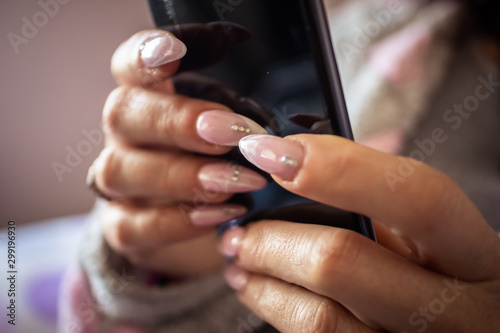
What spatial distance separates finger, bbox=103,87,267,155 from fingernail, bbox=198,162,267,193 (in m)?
0.01

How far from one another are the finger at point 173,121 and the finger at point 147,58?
13 mm

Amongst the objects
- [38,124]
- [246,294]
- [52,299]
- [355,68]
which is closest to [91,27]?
[38,124]

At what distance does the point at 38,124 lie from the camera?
0.83 ft

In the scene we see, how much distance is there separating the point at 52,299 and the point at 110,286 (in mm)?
108

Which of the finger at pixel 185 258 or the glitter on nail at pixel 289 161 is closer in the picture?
the glitter on nail at pixel 289 161

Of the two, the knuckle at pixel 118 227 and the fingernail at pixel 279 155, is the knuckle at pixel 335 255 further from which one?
the knuckle at pixel 118 227

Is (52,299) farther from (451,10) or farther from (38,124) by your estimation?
(451,10)

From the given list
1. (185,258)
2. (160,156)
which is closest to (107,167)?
(160,156)

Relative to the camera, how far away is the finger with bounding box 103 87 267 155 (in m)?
0.21

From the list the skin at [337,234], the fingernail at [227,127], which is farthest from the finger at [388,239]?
the fingernail at [227,127]

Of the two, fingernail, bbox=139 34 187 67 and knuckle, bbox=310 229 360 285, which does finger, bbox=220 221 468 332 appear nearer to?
knuckle, bbox=310 229 360 285

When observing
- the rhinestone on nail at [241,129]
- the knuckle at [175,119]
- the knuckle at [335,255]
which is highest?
the knuckle at [175,119]

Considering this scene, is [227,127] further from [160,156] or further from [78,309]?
[78,309]

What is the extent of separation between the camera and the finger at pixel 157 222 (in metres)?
0.27
